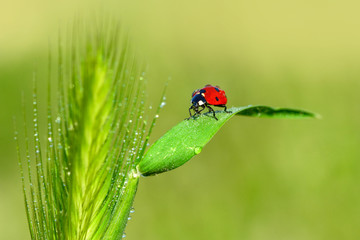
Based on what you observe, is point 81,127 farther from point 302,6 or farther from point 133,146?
point 302,6

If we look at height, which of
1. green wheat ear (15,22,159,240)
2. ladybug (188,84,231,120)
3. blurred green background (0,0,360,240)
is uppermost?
blurred green background (0,0,360,240)

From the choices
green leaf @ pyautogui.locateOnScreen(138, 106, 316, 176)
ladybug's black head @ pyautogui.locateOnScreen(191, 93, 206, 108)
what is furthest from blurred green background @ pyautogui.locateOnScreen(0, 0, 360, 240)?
green leaf @ pyautogui.locateOnScreen(138, 106, 316, 176)

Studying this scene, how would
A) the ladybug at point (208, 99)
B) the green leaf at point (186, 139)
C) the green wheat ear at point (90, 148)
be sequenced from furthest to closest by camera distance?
the ladybug at point (208, 99)
the green leaf at point (186, 139)
the green wheat ear at point (90, 148)

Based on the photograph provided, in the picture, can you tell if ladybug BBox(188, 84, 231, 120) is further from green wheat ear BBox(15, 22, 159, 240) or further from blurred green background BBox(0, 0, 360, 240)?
blurred green background BBox(0, 0, 360, 240)

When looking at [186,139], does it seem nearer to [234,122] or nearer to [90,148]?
[90,148]

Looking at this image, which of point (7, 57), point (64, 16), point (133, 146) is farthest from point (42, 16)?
point (133, 146)

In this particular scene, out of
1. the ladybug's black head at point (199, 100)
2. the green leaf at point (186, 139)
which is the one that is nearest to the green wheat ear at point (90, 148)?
the green leaf at point (186, 139)

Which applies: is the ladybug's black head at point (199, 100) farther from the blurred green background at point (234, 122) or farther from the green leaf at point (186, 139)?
the blurred green background at point (234, 122)
